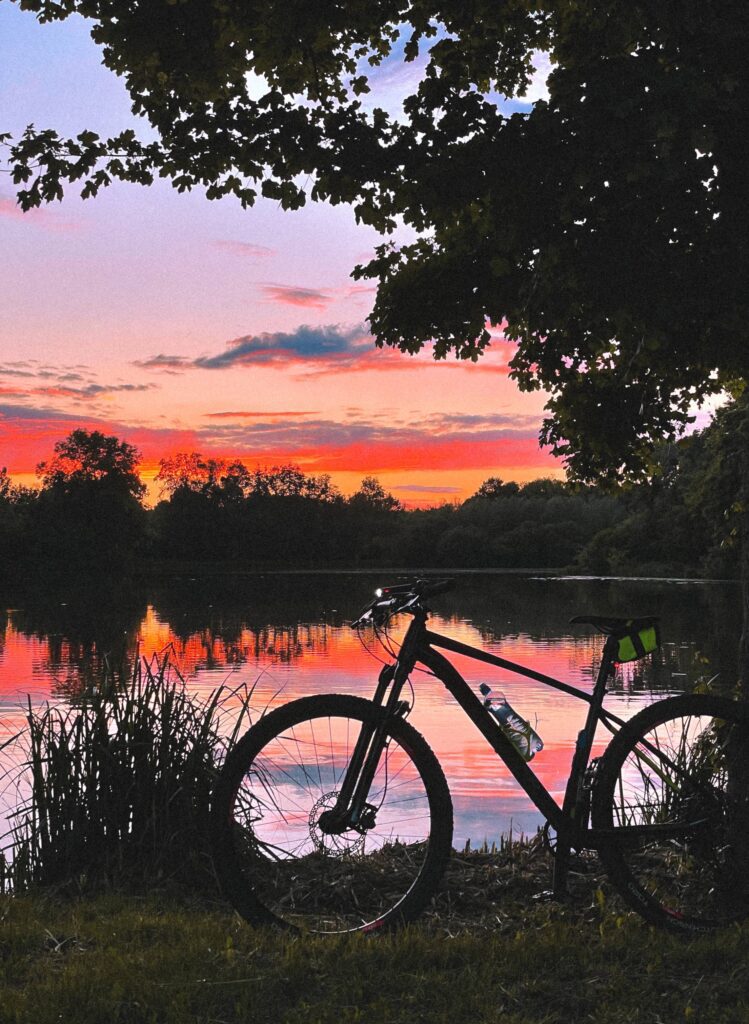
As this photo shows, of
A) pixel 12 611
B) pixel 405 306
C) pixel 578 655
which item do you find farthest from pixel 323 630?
pixel 405 306

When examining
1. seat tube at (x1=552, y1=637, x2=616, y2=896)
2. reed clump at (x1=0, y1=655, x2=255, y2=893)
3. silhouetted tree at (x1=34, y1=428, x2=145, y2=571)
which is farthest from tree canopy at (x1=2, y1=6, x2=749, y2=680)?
silhouetted tree at (x1=34, y1=428, x2=145, y2=571)

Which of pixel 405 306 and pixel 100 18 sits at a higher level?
pixel 100 18

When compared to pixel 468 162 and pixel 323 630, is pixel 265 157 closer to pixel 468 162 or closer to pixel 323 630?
pixel 468 162

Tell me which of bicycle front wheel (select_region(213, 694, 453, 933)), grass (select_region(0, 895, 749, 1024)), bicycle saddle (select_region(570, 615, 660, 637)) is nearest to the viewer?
grass (select_region(0, 895, 749, 1024))

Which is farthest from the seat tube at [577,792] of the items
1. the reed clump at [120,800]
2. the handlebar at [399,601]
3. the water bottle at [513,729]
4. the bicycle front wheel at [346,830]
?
the reed clump at [120,800]

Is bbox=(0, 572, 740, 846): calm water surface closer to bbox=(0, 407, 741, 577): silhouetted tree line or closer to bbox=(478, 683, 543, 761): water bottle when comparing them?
bbox=(478, 683, 543, 761): water bottle

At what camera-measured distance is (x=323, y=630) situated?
32.9 metres

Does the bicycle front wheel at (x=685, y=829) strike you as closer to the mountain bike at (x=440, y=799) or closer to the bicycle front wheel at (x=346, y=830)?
the mountain bike at (x=440, y=799)

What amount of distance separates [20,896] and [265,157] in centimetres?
403

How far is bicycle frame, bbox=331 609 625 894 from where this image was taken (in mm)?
4254

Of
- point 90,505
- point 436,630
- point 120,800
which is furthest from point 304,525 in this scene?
point 120,800

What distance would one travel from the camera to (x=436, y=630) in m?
28.4

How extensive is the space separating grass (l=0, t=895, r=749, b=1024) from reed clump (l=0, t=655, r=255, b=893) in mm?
1120

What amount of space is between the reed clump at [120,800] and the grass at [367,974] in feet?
3.68
